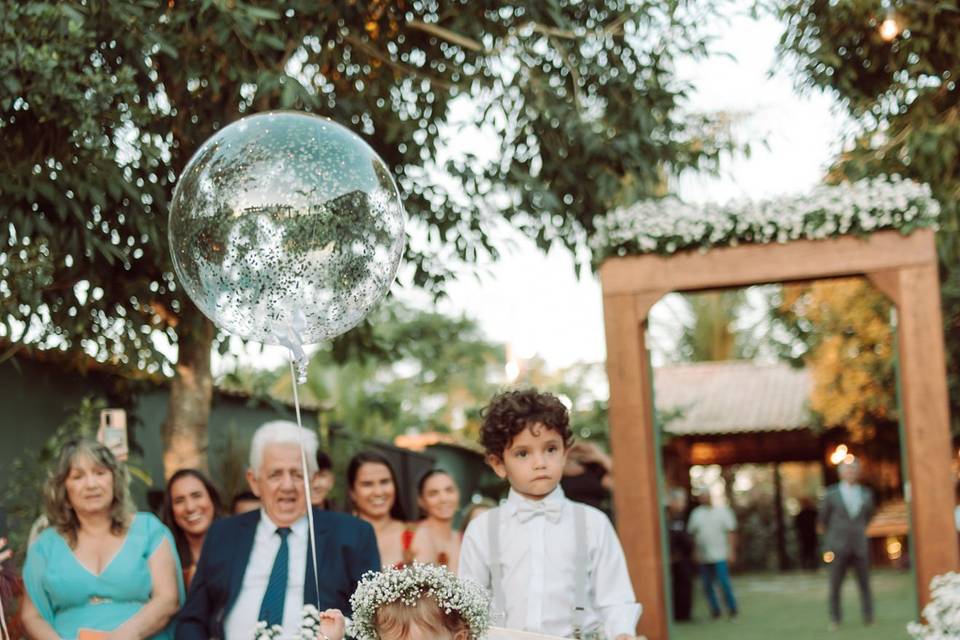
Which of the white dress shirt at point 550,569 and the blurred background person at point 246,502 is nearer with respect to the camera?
the white dress shirt at point 550,569

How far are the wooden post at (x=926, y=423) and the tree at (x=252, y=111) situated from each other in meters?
1.70

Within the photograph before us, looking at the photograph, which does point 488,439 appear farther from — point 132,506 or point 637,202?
point 637,202

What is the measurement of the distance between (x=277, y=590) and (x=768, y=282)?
5.69 m

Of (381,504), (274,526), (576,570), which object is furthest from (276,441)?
(381,504)

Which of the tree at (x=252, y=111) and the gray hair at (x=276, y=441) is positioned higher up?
the tree at (x=252, y=111)

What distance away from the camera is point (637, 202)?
10.3 m

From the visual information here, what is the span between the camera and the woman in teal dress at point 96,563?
5156 mm

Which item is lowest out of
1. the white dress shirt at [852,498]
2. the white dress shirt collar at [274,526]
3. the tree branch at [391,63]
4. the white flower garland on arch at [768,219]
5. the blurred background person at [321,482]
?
the white dress shirt at [852,498]

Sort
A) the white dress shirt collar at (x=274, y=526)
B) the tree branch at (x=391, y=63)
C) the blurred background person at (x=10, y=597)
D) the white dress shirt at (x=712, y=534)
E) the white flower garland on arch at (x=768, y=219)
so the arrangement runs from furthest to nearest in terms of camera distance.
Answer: the white dress shirt at (x=712, y=534)
the white flower garland on arch at (x=768, y=219)
the tree branch at (x=391, y=63)
the blurred background person at (x=10, y=597)
the white dress shirt collar at (x=274, y=526)

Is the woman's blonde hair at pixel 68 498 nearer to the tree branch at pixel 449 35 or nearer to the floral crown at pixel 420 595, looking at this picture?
the floral crown at pixel 420 595

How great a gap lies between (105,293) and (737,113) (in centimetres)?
683

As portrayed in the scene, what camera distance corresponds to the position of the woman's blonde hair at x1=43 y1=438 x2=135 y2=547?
527cm

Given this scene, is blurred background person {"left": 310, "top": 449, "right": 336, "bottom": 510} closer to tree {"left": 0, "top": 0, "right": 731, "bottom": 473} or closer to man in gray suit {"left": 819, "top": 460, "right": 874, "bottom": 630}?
tree {"left": 0, "top": 0, "right": 731, "bottom": 473}

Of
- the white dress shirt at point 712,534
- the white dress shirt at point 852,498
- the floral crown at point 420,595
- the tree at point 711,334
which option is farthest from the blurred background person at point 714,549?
the tree at point 711,334
